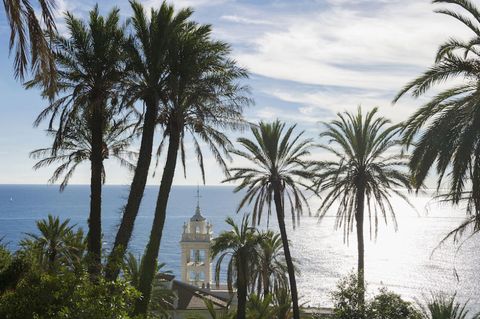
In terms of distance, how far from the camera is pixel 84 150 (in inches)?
919

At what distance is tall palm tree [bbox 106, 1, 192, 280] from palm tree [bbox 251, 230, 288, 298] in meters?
10.0

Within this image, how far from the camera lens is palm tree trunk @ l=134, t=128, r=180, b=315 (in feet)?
65.2

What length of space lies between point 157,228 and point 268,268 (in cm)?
1151

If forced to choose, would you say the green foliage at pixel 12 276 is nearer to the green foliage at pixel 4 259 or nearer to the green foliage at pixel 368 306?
the green foliage at pixel 4 259

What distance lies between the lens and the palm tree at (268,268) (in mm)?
29250

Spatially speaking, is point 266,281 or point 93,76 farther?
point 266,281

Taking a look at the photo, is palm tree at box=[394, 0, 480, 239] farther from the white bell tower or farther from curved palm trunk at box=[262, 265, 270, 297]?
the white bell tower

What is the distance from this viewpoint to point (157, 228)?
20.5m

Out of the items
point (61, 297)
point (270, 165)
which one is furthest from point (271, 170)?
point (61, 297)

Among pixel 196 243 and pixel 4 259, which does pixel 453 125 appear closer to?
pixel 4 259

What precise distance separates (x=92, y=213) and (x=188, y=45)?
272 inches

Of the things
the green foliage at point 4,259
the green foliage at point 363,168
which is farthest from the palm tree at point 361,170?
the green foliage at point 4,259

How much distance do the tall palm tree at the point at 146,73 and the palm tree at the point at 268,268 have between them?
1004 centimetres

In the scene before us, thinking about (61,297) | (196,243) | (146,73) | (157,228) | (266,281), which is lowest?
(196,243)
